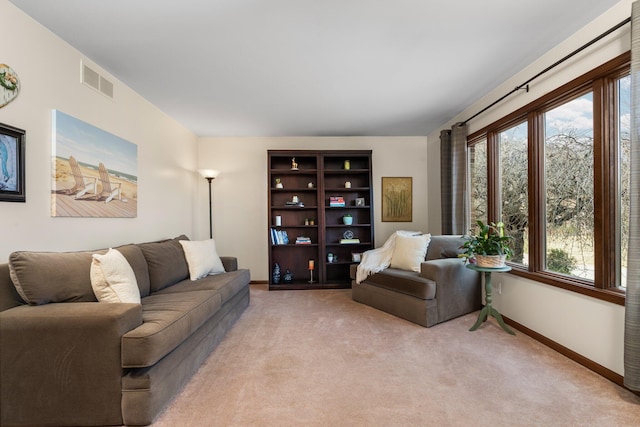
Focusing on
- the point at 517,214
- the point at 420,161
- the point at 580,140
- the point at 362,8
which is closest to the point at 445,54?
the point at 362,8

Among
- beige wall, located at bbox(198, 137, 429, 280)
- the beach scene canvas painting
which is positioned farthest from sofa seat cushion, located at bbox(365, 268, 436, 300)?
the beach scene canvas painting

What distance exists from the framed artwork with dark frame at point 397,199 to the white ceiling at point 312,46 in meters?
1.57

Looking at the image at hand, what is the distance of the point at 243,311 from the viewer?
11.3 ft

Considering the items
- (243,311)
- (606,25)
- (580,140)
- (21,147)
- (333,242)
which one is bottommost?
(243,311)

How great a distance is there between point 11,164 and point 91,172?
67cm

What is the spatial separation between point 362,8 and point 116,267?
2373mm

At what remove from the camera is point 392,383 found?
199 cm

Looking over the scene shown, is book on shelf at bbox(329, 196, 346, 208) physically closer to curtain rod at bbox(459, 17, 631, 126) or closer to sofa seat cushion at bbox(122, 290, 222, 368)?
curtain rod at bbox(459, 17, 631, 126)

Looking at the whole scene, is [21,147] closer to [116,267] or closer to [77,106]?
[77,106]

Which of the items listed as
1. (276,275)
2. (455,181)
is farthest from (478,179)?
(276,275)

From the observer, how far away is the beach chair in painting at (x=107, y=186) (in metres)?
2.65

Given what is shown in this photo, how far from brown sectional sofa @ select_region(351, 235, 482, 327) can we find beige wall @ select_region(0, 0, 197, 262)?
9.35ft

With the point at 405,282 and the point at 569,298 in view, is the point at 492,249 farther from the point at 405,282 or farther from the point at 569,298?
the point at 405,282

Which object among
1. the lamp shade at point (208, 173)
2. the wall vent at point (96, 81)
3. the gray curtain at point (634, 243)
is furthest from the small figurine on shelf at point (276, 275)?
the gray curtain at point (634, 243)
